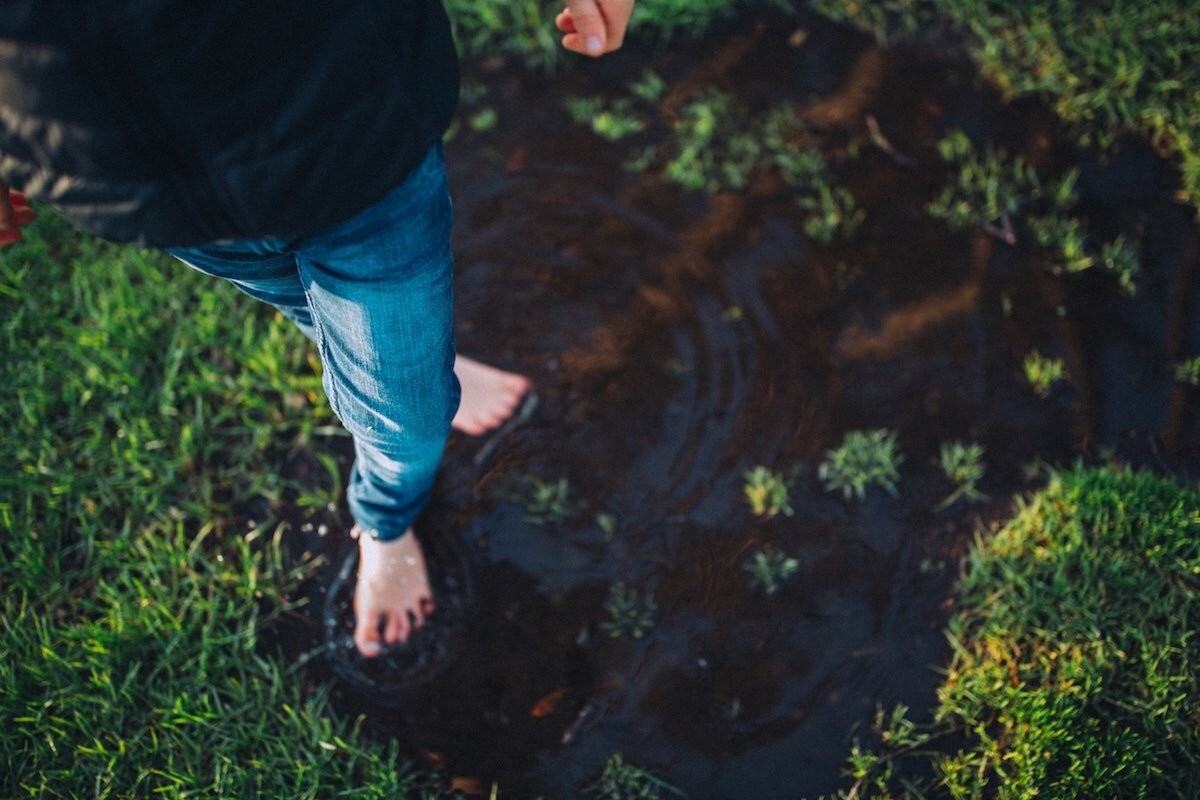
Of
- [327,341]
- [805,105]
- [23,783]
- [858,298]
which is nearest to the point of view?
[327,341]

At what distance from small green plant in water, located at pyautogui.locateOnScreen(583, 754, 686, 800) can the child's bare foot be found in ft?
1.74

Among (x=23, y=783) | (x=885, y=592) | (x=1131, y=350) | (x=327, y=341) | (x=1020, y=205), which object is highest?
(x=327, y=341)

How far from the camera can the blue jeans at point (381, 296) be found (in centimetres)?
128

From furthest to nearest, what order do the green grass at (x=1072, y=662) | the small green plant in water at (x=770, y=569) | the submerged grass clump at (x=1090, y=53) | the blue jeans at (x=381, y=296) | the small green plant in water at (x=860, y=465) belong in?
the submerged grass clump at (x=1090, y=53) < the small green plant in water at (x=860, y=465) < the small green plant in water at (x=770, y=569) < the green grass at (x=1072, y=662) < the blue jeans at (x=381, y=296)

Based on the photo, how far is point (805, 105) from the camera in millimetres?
2633

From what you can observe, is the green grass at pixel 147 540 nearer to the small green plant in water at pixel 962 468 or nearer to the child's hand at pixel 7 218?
the child's hand at pixel 7 218

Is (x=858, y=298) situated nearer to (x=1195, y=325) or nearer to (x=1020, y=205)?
(x=1020, y=205)

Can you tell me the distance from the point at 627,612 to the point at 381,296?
1006mm

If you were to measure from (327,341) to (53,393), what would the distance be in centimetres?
133

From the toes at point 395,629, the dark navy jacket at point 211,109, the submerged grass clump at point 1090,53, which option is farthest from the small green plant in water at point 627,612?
the submerged grass clump at point 1090,53

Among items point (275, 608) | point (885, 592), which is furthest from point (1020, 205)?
point (275, 608)

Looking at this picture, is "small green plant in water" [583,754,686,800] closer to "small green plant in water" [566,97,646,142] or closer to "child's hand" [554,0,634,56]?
"child's hand" [554,0,634,56]

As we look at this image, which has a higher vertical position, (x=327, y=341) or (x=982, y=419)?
(x=327, y=341)

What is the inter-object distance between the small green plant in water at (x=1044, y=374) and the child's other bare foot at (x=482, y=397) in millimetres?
1306
